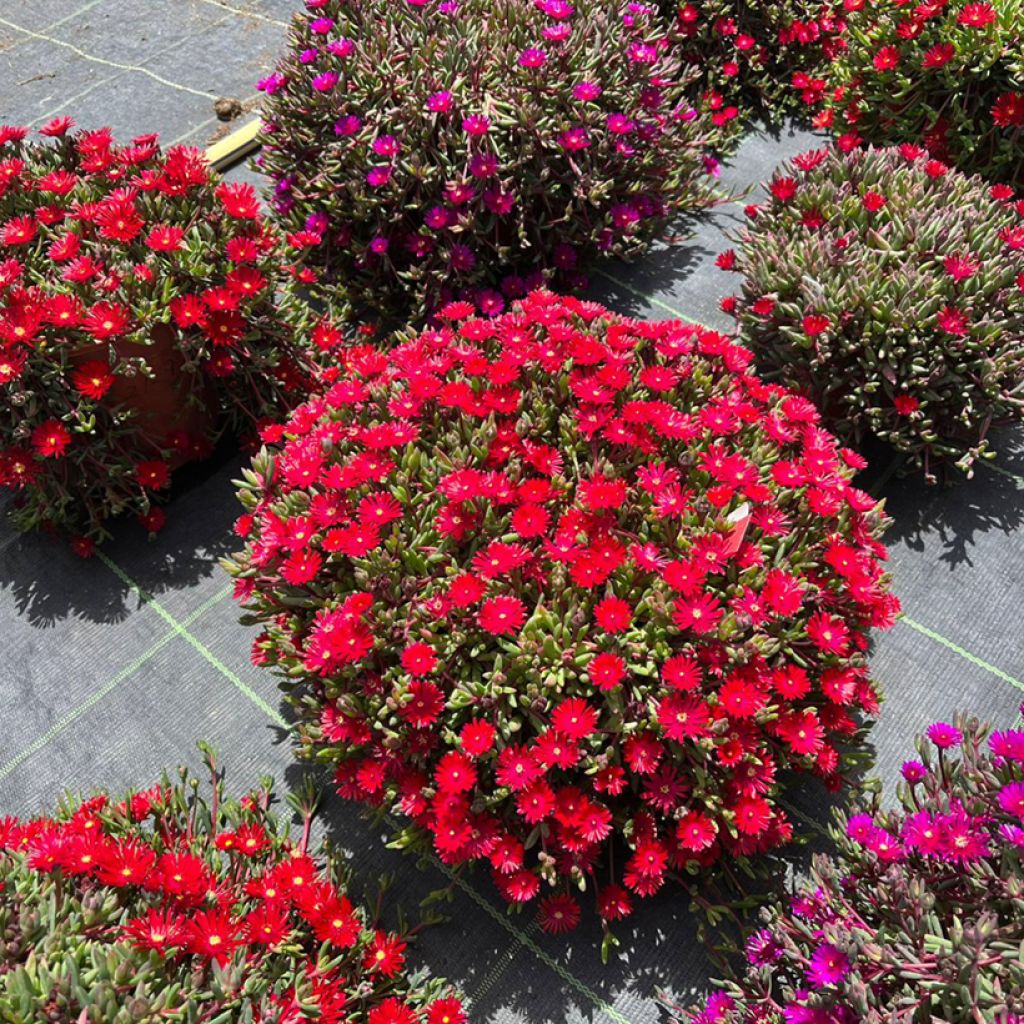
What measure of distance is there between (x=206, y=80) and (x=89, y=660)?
3.81 metres

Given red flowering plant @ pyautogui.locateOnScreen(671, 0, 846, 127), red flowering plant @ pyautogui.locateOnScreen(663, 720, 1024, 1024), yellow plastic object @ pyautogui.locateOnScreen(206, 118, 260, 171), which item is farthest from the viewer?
red flowering plant @ pyautogui.locateOnScreen(671, 0, 846, 127)

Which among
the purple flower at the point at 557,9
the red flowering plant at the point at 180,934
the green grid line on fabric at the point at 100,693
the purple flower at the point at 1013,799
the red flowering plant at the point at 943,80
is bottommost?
the green grid line on fabric at the point at 100,693

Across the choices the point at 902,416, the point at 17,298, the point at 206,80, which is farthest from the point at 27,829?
the point at 206,80

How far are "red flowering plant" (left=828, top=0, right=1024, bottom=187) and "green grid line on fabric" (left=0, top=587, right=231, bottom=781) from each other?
130 inches

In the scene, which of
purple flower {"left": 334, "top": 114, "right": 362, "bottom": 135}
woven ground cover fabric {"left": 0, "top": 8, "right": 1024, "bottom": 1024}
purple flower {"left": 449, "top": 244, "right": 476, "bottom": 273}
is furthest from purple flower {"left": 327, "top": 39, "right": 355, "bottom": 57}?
woven ground cover fabric {"left": 0, "top": 8, "right": 1024, "bottom": 1024}

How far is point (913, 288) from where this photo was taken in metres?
2.83

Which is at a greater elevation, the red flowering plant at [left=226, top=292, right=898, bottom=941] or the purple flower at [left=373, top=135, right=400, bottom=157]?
the purple flower at [left=373, top=135, right=400, bottom=157]

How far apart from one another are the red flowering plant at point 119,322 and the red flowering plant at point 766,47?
9.46 ft

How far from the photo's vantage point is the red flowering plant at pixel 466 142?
10.7 feet

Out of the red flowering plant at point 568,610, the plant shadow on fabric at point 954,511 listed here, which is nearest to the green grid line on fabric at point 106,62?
the red flowering plant at point 568,610

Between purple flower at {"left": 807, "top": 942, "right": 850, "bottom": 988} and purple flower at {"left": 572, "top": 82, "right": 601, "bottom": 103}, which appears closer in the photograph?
purple flower at {"left": 807, "top": 942, "right": 850, "bottom": 988}

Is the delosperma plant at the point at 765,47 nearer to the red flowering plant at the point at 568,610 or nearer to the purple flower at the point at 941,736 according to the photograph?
the red flowering plant at the point at 568,610

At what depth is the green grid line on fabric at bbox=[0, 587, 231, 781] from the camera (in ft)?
8.66

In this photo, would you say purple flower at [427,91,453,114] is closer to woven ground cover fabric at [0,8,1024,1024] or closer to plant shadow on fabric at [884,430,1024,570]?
woven ground cover fabric at [0,8,1024,1024]
